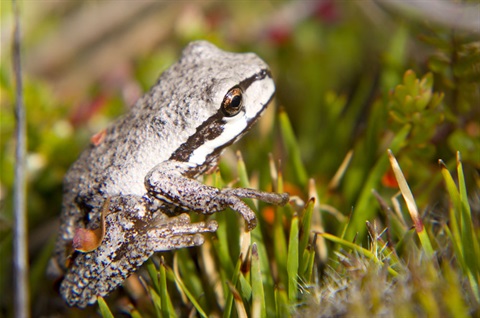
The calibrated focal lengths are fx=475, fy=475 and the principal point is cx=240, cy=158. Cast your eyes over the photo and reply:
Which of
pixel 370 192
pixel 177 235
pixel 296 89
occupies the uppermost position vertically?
pixel 177 235

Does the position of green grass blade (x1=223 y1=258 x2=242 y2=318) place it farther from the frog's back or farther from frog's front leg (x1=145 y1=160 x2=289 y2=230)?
the frog's back

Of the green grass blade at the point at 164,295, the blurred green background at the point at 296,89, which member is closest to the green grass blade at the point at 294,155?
the blurred green background at the point at 296,89

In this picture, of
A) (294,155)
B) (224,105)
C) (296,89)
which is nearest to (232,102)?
(224,105)

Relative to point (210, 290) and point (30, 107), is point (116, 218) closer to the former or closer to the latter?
point (210, 290)

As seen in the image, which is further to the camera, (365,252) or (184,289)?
(184,289)

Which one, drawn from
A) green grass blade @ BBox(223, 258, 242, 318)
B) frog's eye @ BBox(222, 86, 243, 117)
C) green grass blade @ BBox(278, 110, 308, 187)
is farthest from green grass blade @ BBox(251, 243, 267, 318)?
green grass blade @ BBox(278, 110, 308, 187)

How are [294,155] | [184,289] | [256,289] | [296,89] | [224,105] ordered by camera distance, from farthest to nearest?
1. [296,89]
2. [294,155]
3. [224,105]
4. [184,289]
5. [256,289]

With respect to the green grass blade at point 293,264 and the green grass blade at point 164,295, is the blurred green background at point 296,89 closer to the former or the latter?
the green grass blade at point 293,264

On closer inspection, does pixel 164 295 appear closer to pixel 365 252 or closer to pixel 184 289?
pixel 184 289

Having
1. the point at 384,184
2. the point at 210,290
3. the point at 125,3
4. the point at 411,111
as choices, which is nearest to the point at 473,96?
the point at 411,111
